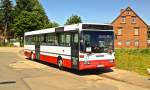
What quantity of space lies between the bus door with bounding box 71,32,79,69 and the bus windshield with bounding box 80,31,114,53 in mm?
471

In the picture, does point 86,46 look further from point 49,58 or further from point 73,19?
point 73,19

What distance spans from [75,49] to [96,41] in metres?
1.27

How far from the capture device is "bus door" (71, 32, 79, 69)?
56.5 feet

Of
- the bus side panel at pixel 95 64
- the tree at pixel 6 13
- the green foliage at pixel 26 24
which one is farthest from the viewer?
the tree at pixel 6 13

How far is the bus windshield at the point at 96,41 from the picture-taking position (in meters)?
16.9

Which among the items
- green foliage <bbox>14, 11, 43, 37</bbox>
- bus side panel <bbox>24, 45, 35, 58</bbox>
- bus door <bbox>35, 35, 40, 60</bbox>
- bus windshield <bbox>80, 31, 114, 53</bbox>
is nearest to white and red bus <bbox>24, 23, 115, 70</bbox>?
bus windshield <bbox>80, 31, 114, 53</bbox>

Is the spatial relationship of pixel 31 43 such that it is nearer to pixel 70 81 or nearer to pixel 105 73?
pixel 105 73

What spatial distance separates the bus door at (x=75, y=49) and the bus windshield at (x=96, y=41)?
47 centimetres

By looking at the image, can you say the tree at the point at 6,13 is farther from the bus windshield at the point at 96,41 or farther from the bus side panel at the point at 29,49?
the bus windshield at the point at 96,41

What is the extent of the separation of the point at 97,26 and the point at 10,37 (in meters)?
89.8

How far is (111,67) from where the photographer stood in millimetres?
19406

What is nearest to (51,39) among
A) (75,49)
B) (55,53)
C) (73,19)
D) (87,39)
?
(55,53)

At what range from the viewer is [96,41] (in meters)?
17.1

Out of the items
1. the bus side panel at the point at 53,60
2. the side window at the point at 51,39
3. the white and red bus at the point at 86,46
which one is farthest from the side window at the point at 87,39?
the side window at the point at 51,39
